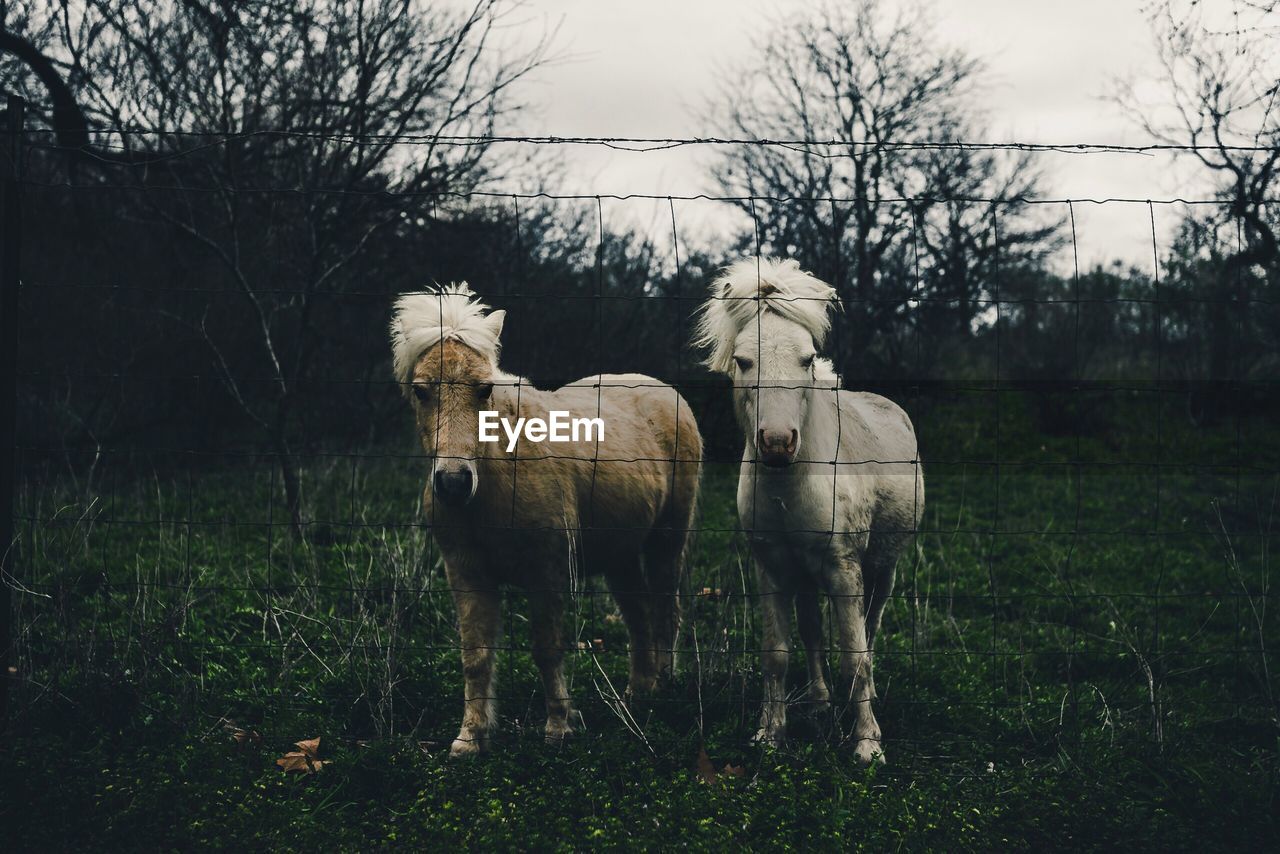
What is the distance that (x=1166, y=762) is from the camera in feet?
11.3

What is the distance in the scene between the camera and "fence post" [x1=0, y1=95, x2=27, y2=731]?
3.71 metres

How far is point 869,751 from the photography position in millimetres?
3645

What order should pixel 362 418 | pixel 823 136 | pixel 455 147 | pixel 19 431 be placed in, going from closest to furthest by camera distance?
pixel 455 147
pixel 19 431
pixel 362 418
pixel 823 136

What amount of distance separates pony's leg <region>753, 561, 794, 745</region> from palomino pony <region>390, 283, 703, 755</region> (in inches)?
28.2

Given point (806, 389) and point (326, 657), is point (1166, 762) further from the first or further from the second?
point (326, 657)

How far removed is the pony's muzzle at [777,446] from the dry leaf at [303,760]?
6.96 feet

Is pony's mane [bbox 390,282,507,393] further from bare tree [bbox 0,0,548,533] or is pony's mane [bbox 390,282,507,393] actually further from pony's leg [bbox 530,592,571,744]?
bare tree [bbox 0,0,548,533]

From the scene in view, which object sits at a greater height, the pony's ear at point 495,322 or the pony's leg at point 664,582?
the pony's ear at point 495,322

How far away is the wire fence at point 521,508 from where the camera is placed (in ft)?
12.6

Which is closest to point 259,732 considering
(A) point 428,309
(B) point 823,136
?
(A) point 428,309

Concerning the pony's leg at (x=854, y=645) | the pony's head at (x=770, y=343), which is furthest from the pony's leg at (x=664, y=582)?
the pony's head at (x=770, y=343)

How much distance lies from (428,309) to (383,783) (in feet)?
6.37

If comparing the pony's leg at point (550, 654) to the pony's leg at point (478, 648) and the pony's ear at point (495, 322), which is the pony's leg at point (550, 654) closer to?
the pony's leg at point (478, 648)

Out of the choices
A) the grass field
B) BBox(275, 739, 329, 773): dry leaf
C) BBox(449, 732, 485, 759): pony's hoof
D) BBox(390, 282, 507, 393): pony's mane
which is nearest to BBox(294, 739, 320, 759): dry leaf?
BBox(275, 739, 329, 773): dry leaf
